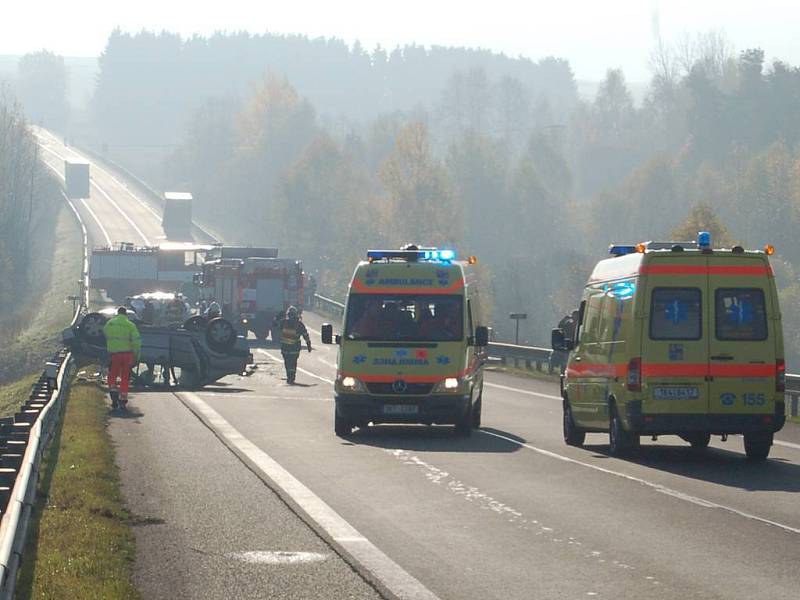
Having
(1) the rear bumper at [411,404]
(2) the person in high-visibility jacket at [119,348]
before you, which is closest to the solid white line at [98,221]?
(2) the person in high-visibility jacket at [119,348]

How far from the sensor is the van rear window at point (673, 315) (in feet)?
58.5

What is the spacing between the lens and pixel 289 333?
37.1m

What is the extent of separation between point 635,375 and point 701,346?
2.64 ft

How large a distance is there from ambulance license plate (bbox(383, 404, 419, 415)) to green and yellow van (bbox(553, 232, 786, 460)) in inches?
155

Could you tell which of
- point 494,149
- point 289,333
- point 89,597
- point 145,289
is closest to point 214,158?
point 494,149

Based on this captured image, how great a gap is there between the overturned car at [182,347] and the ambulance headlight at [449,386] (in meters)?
13.9

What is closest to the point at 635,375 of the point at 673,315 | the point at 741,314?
the point at 673,315

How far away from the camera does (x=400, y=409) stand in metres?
21.5

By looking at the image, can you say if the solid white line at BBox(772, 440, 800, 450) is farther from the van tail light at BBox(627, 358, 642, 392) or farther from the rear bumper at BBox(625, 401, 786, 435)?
the van tail light at BBox(627, 358, 642, 392)

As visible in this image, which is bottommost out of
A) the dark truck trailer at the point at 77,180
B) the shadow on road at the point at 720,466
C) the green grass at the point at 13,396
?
A: the green grass at the point at 13,396

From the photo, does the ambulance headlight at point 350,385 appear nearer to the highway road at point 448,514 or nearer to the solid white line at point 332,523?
the highway road at point 448,514

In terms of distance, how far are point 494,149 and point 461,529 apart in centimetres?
13764

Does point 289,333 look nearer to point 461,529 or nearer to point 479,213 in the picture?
point 461,529

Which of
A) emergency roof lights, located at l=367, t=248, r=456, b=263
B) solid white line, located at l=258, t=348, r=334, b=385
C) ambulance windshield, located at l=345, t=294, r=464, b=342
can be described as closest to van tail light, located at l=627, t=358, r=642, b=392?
ambulance windshield, located at l=345, t=294, r=464, b=342
